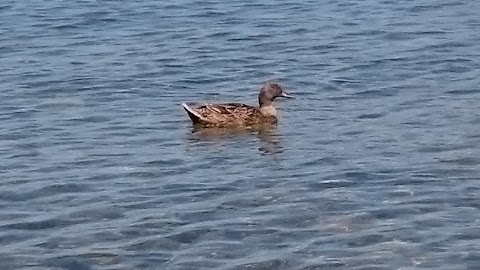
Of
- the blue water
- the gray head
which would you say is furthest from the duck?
the blue water

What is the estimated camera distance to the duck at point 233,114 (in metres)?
14.3

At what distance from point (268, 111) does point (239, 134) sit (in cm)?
50

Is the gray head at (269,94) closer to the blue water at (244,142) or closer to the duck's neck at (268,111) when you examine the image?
the duck's neck at (268,111)

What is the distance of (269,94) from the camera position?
14758mm

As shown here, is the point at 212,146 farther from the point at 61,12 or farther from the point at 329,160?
the point at 61,12

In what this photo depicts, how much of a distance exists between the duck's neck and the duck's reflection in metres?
0.20

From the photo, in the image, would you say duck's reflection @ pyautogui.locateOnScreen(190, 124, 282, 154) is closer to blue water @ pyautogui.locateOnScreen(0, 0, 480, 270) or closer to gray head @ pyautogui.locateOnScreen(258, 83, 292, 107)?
blue water @ pyautogui.locateOnScreen(0, 0, 480, 270)

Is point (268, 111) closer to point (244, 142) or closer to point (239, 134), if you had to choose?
point (239, 134)

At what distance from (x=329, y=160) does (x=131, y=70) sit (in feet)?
17.2

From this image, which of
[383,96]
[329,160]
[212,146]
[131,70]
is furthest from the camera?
[131,70]

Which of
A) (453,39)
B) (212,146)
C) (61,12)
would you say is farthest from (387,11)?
(212,146)

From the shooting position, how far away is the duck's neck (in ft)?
47.4

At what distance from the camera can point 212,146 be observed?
1343 cm

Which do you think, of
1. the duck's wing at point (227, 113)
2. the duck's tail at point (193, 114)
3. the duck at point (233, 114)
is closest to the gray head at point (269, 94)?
the duck at point (233, 114)
